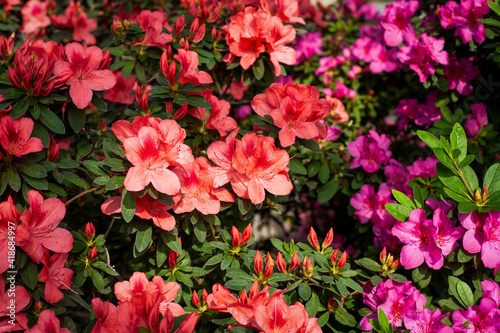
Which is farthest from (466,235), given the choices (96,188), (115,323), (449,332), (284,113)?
(96,188)

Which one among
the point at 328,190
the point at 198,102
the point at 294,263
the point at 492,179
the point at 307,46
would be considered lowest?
the point at 328,190

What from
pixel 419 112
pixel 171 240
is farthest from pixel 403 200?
pixel 419 112

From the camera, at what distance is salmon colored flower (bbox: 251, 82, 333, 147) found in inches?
61.5

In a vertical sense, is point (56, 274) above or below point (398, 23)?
below

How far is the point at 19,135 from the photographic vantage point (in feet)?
4.50

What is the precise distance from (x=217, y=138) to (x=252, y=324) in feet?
2.46

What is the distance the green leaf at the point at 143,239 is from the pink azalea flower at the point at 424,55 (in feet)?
4.75

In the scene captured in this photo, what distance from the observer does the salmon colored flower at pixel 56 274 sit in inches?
52.5

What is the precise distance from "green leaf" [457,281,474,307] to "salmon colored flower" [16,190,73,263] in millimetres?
1246

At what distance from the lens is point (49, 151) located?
1491 millimetres

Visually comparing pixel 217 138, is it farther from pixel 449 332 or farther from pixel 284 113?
pixel 449 332

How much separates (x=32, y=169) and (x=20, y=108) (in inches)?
7.6

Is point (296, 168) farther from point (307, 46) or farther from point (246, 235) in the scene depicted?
point (307, 46)

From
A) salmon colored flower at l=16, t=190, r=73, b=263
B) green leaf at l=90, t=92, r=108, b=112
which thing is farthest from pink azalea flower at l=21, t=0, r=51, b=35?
salmon colored flower at l=16, t=190, r=73, b=263
